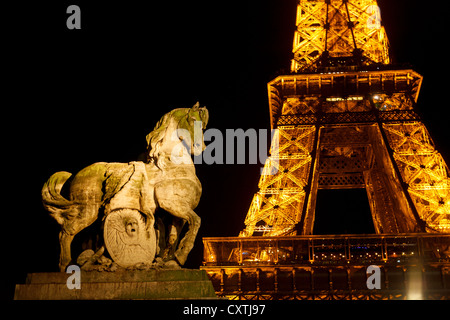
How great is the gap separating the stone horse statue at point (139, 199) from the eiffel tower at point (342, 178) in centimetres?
1118

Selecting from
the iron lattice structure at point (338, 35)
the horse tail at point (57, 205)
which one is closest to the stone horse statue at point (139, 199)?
the horse tail at point (57, 205)

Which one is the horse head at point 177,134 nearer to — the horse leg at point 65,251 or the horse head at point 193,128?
the horse head at point 193,128

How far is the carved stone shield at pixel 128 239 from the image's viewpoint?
23.9ft

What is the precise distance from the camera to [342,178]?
33.3m

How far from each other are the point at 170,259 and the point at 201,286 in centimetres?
73

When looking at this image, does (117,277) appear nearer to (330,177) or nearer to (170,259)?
(170,259)

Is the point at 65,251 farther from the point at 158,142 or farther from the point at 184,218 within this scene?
the point at 158,142

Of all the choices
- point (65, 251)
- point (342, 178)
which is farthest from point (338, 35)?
point (65, 251)

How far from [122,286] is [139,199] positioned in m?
1.29

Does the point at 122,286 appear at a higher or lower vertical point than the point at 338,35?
lower

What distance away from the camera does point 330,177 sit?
3306 centimetres
